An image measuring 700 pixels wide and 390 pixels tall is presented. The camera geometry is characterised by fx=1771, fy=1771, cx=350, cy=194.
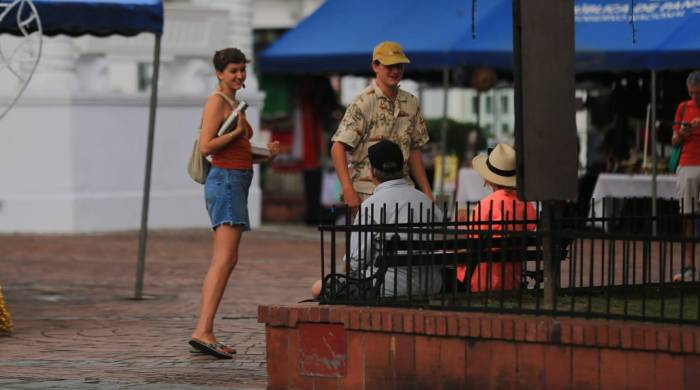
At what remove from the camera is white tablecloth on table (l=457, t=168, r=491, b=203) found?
21.9 m

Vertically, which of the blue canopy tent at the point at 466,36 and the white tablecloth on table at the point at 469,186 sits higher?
the blue canopy tent at the point at 466,36

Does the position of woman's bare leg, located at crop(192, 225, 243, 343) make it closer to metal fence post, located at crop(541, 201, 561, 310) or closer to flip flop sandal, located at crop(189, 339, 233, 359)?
flip flop sandal, located at crop(189, 339, 233, 359)

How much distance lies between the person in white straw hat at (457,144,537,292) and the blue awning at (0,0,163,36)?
3.79m

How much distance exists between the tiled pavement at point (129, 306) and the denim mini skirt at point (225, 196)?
0.80 metres

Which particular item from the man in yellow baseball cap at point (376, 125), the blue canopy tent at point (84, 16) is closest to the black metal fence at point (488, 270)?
the man in yellow baseball cap at point (376, 125)

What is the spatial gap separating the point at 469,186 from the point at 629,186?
2.43m

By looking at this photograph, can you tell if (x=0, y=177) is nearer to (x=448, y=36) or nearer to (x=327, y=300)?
(x=448, y=36)

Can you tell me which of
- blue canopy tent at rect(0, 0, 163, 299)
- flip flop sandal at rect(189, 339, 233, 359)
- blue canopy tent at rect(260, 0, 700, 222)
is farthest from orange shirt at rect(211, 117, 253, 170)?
blue canopy tent at rect(260, 0, 700, 222)

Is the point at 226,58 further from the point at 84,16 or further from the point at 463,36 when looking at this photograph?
the point at 463,36

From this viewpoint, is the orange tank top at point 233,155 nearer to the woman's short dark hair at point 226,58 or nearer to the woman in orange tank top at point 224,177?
the woman in orange tank top at point 224,177

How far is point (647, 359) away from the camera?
7.62 m

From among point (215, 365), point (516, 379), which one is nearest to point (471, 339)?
point (516, 379)

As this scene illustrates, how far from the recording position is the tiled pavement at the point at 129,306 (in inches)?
376

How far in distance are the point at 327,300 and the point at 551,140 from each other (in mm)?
1342
